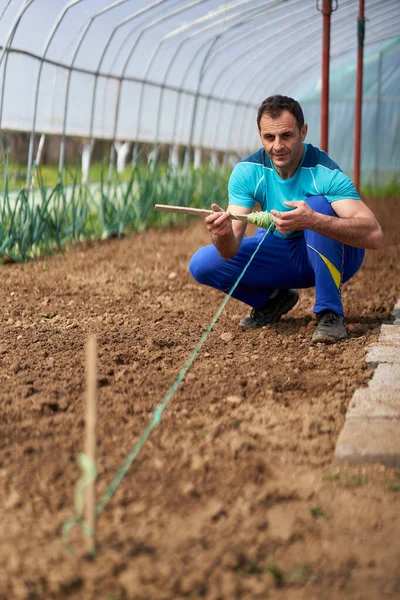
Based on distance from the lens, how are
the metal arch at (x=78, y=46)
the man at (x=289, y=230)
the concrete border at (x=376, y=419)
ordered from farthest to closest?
1. the metal arch at (x=78, y=46)
2. the man at (x=289, y=230)
3. the concrete border at (x=376, y=419)

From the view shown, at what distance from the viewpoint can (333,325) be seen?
2773 millimetres

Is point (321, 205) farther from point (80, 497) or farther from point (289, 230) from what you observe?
point (80, 497)

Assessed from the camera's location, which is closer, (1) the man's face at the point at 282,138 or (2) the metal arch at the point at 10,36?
(1) the man's face at the point at 282,138

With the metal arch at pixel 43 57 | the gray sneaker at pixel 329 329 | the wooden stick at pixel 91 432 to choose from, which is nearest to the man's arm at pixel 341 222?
the gray sneaker at pixel 329 329

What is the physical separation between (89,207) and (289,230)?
2606 millimetres

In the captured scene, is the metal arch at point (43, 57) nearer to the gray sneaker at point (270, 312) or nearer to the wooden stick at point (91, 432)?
the gray sneaker at point (270, 312)

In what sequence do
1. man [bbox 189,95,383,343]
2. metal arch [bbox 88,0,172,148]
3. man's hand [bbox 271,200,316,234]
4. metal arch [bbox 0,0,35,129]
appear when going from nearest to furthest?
man's hand [bbox 271,200,316,234], man [bbox 189,95,383,343], metal arch [bbox 0,0,35,129], metal arch [bbox 88,0,172,148]

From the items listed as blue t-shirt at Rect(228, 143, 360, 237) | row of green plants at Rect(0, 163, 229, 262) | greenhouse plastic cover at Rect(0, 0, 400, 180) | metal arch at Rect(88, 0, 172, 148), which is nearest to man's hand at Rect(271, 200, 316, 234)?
blue t-shirt at Rect(228, 143, 360, 237)

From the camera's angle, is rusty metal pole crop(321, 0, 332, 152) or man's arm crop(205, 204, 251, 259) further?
rusty metal pole crop(321, 0, 332, 152)

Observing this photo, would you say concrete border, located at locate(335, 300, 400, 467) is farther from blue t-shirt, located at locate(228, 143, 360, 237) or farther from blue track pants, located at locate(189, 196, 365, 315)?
blue t-shirt, located at locate(228, 143, 360, 237)

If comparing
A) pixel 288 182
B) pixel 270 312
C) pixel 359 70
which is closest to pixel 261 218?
pixel 288 182

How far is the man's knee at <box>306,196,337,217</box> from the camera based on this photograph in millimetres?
2668

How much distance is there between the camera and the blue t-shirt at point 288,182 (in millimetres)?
2684

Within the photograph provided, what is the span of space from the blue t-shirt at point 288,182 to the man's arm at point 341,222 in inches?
2.5
